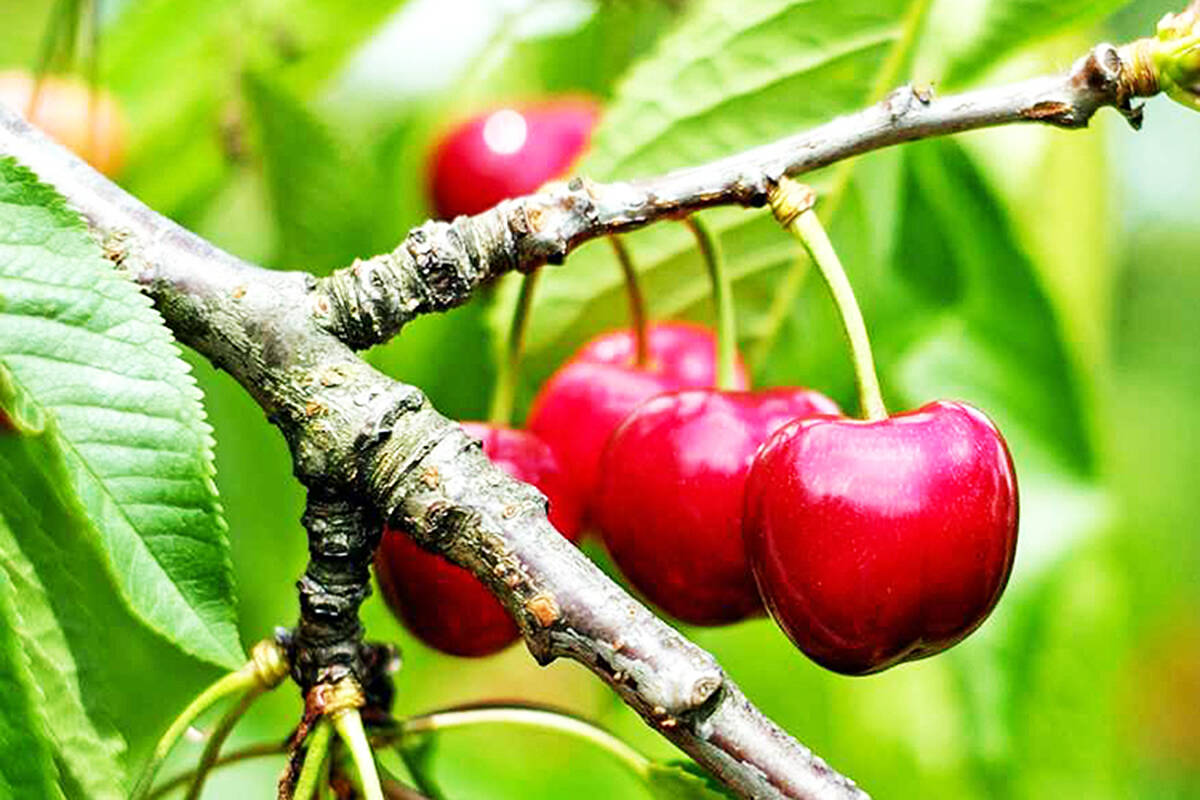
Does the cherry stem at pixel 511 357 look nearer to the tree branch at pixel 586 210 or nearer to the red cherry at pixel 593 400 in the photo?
the red cherry at pixel 593 400

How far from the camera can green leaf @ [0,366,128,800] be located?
37.6 inches

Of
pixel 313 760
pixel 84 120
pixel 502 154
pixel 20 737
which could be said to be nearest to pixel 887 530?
pixel 313 760

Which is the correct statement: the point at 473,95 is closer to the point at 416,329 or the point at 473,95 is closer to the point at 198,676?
the point at 416,329

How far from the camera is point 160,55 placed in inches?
74.4

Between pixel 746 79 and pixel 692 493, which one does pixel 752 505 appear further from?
pixel 746 79

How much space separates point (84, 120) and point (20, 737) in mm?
1090

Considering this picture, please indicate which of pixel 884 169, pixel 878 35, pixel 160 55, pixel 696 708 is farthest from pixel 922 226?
pixel 696 708

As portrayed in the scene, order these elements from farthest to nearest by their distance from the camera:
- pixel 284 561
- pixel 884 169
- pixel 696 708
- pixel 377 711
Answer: pixel 284 561, pixel 884 169, pixel 377 711, pixel 696 708

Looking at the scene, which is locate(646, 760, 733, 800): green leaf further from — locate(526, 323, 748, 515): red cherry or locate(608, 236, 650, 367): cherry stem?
locate(608, 236, 650, 367): cherry stem

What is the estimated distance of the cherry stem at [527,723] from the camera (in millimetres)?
1074

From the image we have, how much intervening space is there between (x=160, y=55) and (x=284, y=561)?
21.3 inches

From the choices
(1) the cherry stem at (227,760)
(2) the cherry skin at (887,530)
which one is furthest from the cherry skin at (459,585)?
(2) the cherry skin at (887,530)

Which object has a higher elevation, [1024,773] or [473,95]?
[473,95]

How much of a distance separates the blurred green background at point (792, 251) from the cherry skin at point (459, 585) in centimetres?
32
